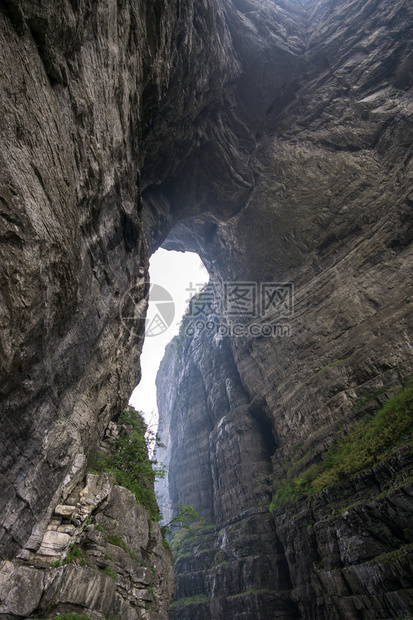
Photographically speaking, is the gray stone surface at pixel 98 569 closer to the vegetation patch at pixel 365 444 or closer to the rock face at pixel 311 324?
the rock face at pixel 311 324

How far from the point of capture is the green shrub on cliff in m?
9.13

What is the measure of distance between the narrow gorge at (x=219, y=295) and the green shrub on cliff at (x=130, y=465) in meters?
0.30

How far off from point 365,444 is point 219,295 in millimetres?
16758

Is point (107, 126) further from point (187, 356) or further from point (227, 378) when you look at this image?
point (187, 356)

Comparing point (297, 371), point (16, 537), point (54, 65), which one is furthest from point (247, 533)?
point (54, 65)

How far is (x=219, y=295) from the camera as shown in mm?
26078

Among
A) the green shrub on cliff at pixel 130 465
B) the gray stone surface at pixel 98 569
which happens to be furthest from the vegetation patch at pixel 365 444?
the gray stone surface at pixel 98 569

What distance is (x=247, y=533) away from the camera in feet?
53.3

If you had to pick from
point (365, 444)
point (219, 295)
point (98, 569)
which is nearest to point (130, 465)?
point (98, 569)

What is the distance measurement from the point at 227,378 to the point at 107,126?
20841mm

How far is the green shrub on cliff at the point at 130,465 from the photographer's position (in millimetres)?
9133

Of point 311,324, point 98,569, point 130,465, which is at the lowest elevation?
point 98,569

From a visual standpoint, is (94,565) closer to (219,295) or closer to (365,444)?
(365,444)

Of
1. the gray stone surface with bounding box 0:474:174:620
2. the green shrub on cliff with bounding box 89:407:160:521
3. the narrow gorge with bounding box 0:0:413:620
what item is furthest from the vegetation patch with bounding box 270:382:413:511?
the gray stone surface with bounding box 0:474:174:620
